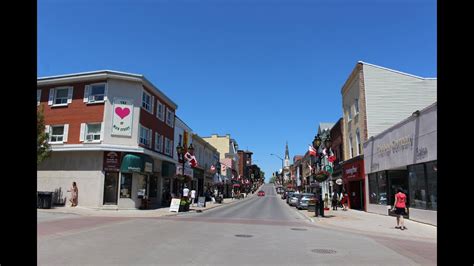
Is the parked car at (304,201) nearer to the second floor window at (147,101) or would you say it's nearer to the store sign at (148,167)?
the store sign at (148,167)

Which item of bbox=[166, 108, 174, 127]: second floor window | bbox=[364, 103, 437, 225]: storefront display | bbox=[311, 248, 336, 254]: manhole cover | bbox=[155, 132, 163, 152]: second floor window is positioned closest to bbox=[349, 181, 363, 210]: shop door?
bbox=[364, 103, 437, 225]: storefront display

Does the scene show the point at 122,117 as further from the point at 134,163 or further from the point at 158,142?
the point at 158,142

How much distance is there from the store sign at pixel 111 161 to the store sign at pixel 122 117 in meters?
1.66

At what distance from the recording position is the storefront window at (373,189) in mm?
29656

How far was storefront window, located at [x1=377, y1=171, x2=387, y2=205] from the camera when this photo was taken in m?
27.6

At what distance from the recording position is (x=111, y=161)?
29.3 m

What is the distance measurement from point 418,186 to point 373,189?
926 cm
